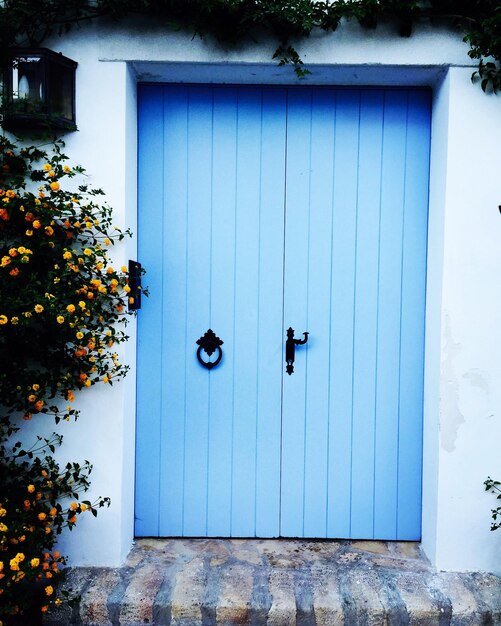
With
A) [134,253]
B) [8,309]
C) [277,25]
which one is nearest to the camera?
[8,309]

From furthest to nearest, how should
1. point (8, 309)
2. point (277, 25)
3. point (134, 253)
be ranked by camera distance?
point (134, 253) → point (277, 25) → point (8, 309)

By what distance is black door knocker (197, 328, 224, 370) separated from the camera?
295 cm

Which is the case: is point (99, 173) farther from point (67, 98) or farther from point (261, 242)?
point (261, 242)

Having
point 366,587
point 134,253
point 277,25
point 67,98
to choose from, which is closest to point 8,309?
point 134,253

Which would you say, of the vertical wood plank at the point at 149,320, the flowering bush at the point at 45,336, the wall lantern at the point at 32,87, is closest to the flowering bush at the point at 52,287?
the flowering bush at the point at 45,336

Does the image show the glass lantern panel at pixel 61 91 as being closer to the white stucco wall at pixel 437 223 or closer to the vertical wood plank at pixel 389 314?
the white stucco wall at pixel 437 223

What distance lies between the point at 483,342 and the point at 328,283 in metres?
0.83

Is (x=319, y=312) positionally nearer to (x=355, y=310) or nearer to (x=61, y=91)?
(x=355, y=310)

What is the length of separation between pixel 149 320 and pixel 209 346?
1.17 feet

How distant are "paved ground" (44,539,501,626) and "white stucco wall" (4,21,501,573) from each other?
0.16 meters

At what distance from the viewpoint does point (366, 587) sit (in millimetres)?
2586

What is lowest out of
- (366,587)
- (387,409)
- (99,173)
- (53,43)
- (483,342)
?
(366,587)

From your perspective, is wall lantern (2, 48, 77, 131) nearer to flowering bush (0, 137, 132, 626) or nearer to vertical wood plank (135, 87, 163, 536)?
flowering bush (0, 137, 132, 626)

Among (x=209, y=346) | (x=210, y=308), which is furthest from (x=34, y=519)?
(x=210, y=308)
